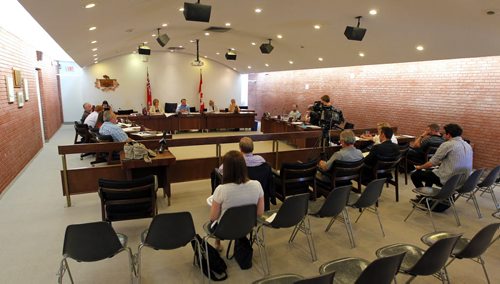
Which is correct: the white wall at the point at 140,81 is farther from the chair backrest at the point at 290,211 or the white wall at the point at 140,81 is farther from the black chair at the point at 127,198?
the chair backrest at the point at 290,211

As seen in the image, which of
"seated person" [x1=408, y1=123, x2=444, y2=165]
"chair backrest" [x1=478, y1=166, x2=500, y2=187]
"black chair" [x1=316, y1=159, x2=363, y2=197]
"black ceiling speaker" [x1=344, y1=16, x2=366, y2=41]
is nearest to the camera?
"black chair" [x1=316, y1=159, x2=363, y2=197]

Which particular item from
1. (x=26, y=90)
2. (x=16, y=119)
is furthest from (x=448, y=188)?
(x=26, y=90)

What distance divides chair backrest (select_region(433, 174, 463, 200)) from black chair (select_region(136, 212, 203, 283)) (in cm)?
327

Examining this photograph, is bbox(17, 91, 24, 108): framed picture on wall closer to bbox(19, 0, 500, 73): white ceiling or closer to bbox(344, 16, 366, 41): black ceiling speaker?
bbox(19, 0, 500, 73): white ceiling

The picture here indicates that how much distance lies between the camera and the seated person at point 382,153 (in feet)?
16.1

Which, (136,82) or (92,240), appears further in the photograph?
(136,82)

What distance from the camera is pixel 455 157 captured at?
14.6 ft

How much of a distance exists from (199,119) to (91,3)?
7.89 metres

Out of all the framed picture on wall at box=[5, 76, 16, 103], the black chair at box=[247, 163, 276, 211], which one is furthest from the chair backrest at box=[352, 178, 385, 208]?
the framed picture on wall at box=[5, 76, 16, 103]

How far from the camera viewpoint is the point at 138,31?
8.61 m

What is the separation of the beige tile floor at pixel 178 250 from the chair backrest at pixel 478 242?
625 mm

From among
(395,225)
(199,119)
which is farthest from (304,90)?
(395,225)

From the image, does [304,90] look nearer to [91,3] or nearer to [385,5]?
[385,5]

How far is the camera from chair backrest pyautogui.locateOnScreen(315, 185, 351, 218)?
337 centimetres
